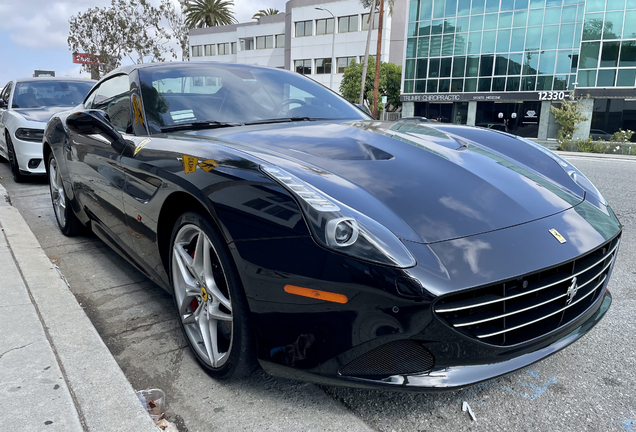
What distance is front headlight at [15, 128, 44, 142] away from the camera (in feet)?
22.5

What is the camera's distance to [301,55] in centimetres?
5053

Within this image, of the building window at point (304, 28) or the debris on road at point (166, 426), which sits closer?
the debris on road at point (166, 426)

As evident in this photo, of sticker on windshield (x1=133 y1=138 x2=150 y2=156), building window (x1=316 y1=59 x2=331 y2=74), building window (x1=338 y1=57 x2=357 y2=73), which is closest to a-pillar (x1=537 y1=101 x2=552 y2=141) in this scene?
building window (x1=338 y1=57 x2=357 y2=73)

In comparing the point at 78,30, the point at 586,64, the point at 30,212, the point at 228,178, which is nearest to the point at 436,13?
the point at 586,64

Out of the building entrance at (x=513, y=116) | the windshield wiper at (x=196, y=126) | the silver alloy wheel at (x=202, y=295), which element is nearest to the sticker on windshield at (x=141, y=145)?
the windshield wiper at (x=196, y=126)

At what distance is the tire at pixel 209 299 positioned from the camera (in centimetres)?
184

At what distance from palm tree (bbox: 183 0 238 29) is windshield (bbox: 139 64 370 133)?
63.4 metres

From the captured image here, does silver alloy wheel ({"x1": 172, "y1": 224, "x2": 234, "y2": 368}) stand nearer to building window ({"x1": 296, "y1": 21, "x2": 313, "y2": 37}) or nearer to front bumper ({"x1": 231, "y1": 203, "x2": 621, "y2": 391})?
front bumper ({"x1": 231, "y1": 203, "x2": 621, "y2": 391})

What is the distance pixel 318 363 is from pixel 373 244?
460 millimetres

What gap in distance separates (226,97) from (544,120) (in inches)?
1362

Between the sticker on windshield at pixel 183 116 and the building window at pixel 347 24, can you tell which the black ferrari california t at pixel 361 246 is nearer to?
the sticker on windshield at pixel 183 116

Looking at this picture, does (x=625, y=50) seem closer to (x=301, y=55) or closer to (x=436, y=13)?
(x=436, y=13)

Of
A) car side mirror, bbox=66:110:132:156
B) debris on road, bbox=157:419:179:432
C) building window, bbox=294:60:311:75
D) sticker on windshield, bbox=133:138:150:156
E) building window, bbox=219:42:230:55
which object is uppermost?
building window, bbox=219:42:230:55

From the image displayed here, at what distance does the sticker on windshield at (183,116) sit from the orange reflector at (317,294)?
1.50 m
